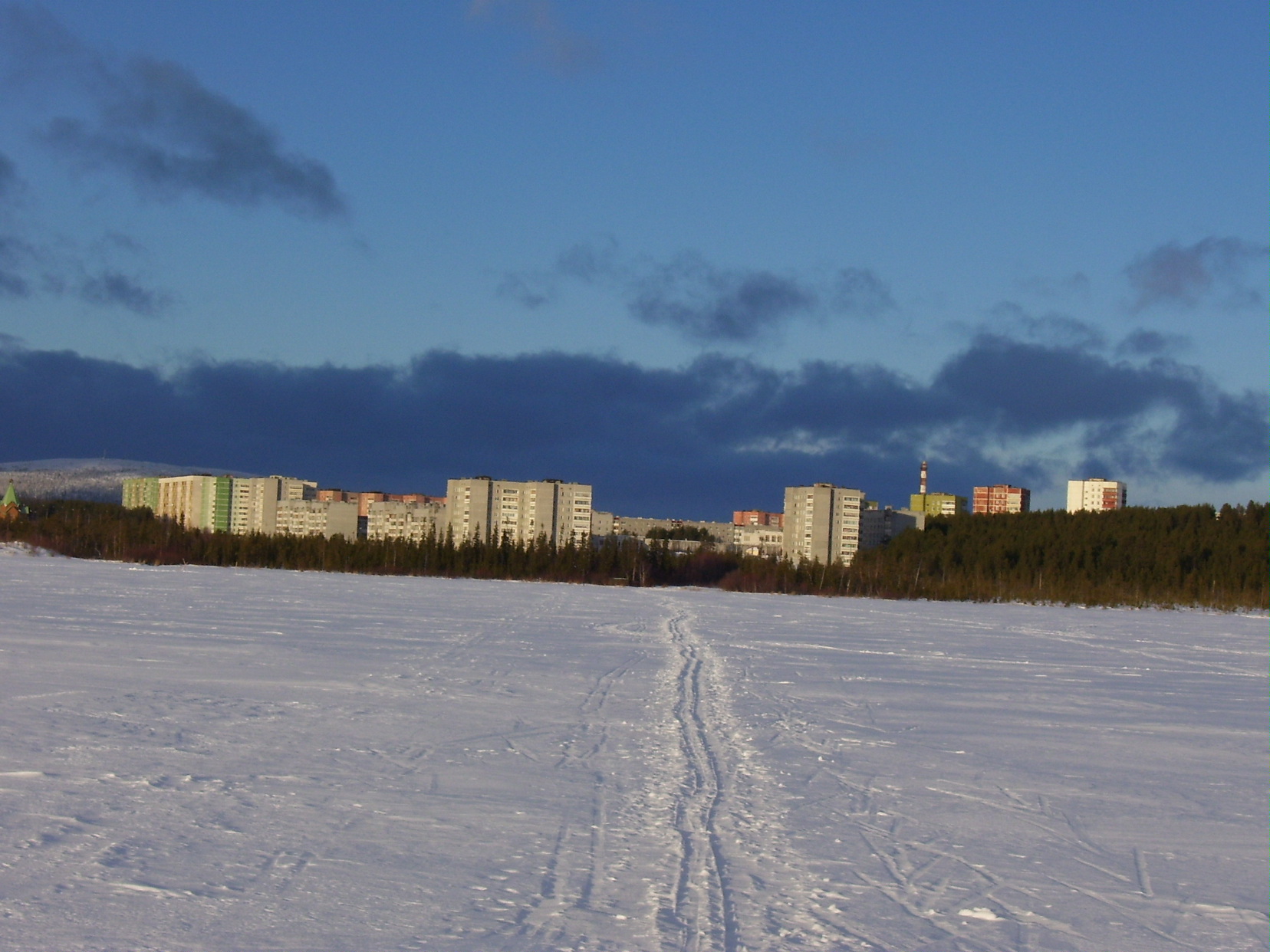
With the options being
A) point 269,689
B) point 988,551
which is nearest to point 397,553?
point 988,551

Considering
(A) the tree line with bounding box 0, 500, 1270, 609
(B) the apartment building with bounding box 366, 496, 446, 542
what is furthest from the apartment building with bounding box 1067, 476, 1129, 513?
(B) the apartment building with bounding box 366, 496, 446, 542

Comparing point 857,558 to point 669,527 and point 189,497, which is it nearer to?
point 669,527

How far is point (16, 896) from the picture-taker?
4.69 metres

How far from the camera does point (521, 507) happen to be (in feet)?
347

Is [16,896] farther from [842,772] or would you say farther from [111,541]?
[111,541]

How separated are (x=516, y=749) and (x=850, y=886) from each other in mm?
3429

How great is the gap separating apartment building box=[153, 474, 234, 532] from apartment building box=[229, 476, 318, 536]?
983 millimetres

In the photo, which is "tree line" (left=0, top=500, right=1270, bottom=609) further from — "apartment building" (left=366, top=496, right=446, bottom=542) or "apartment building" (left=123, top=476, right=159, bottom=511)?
"apartment building" (left=123, top=476, right=159, bottom=511)

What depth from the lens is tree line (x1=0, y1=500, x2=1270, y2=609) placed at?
65.8 metres

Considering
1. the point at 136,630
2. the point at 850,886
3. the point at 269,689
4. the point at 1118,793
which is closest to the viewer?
the point at 850,886

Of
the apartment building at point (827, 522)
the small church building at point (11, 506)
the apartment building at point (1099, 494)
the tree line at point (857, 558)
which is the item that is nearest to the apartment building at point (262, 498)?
the small church building at point (11, 506)

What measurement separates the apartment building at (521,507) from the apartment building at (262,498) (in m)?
25.7

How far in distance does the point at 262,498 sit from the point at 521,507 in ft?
111

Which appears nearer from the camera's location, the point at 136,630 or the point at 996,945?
the point at 996,945
